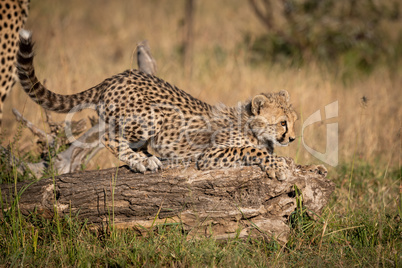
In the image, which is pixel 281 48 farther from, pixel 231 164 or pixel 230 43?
pixel 231 164

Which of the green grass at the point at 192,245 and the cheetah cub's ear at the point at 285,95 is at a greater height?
the cheetah cub's ear at the point at 285,95

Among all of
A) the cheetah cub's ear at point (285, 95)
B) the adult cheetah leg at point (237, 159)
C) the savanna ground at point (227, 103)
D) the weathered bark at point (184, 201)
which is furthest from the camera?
the cheetah cub's ear at point (285, 95)

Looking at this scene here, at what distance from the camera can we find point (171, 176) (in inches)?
151

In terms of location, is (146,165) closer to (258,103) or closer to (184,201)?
(184,201)

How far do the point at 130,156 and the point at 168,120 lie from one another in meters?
0.53

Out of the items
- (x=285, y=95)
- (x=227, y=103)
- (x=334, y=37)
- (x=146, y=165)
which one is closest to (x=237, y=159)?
(x=146, y=165)

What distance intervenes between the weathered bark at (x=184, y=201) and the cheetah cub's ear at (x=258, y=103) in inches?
36.3

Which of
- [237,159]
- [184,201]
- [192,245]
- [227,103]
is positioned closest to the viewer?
[192,245]

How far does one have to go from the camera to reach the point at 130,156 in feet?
15.1

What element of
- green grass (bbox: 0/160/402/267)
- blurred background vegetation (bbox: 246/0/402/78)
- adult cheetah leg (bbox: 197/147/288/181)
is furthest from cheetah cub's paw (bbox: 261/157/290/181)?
blurred background vegetation (bbox: 246/0/402/78)

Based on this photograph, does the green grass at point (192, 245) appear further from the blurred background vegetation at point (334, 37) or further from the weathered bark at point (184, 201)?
the blurred background vegetation at point (334, 37)

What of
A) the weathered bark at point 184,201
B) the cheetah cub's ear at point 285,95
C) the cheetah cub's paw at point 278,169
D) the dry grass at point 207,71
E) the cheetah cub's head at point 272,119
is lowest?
the weathered bark at point 184,201

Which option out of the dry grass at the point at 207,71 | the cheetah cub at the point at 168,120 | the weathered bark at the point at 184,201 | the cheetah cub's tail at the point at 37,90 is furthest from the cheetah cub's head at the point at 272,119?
the cheetah cub's tail at the point at 37,90

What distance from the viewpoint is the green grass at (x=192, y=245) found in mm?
3463
